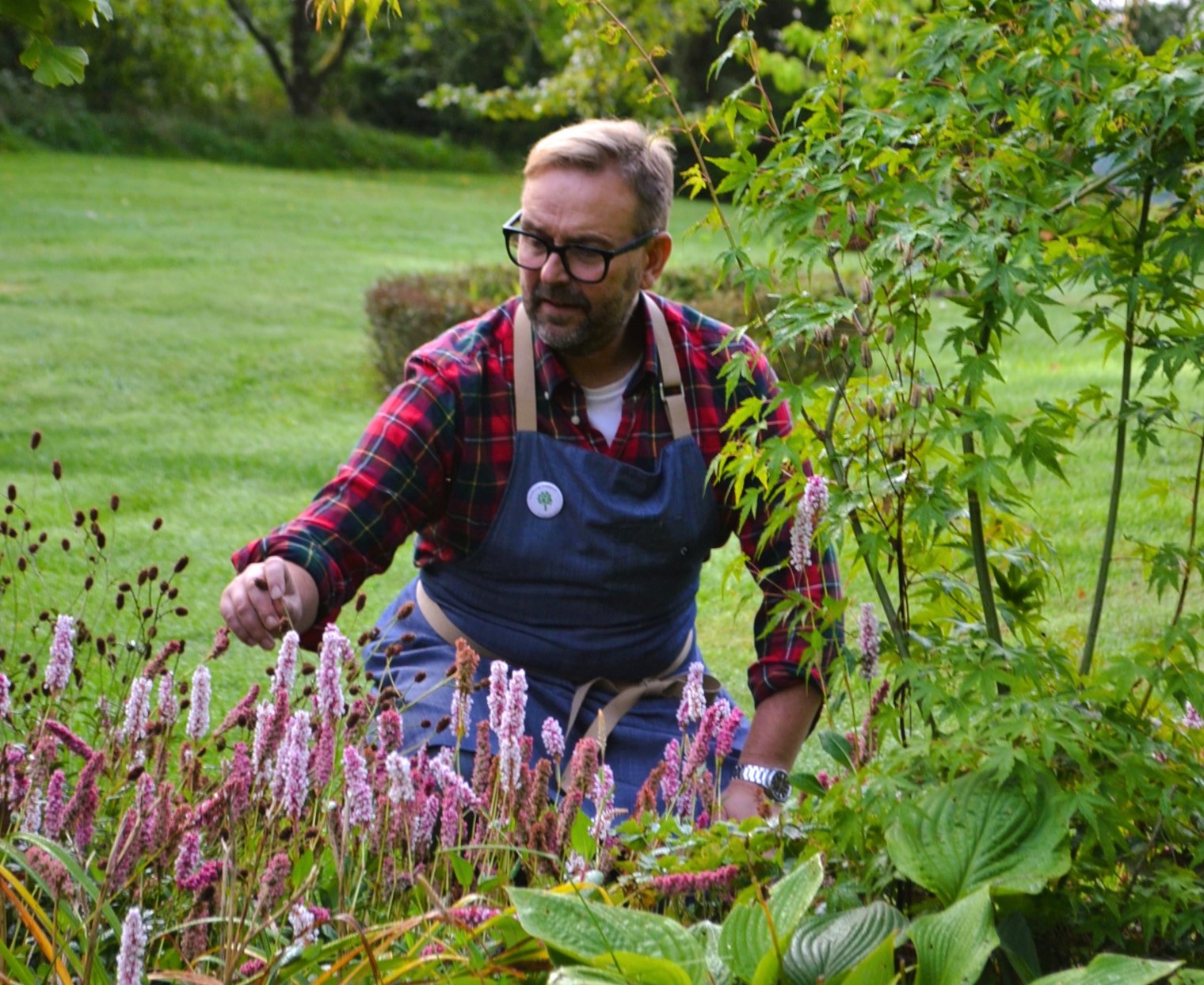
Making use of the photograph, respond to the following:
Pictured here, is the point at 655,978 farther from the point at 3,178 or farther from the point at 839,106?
the point at 3,178

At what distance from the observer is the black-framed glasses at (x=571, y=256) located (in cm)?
336

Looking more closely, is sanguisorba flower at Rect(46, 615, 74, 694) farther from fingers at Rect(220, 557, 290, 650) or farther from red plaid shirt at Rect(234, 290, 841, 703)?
red plaid shirt at Rect(234, 290, 841, 703)

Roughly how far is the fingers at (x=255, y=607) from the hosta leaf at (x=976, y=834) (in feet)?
4.33

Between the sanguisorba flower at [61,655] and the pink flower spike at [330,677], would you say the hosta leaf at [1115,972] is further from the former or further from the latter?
the sanguisorba flower at [61,655]

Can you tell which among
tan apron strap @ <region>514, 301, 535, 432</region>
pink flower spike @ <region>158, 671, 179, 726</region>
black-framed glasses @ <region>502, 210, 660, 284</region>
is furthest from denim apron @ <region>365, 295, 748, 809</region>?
pink flower spike @ <region>158, 671, 179, 726</region>

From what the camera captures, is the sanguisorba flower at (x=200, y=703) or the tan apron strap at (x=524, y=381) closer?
the sanguisorba flower at (x=200, y=703)

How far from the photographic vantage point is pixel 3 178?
2116 cm

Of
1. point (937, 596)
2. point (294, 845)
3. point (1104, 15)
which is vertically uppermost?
point (1104, 15)

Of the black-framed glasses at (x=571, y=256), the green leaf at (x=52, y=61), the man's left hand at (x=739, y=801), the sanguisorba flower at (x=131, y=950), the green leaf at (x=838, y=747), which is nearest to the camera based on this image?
the sanguisorba flower at (x=131, y=950)

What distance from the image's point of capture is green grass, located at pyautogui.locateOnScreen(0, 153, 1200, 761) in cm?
669

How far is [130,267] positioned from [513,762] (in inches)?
578

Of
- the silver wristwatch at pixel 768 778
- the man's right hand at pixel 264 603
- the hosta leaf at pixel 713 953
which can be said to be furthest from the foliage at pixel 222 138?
the hosta leaf at pixel 713 953

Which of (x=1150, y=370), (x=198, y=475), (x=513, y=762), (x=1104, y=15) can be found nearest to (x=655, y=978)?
(x=513, y=762)

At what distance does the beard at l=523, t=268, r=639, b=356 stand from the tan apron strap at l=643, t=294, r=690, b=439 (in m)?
0.13
